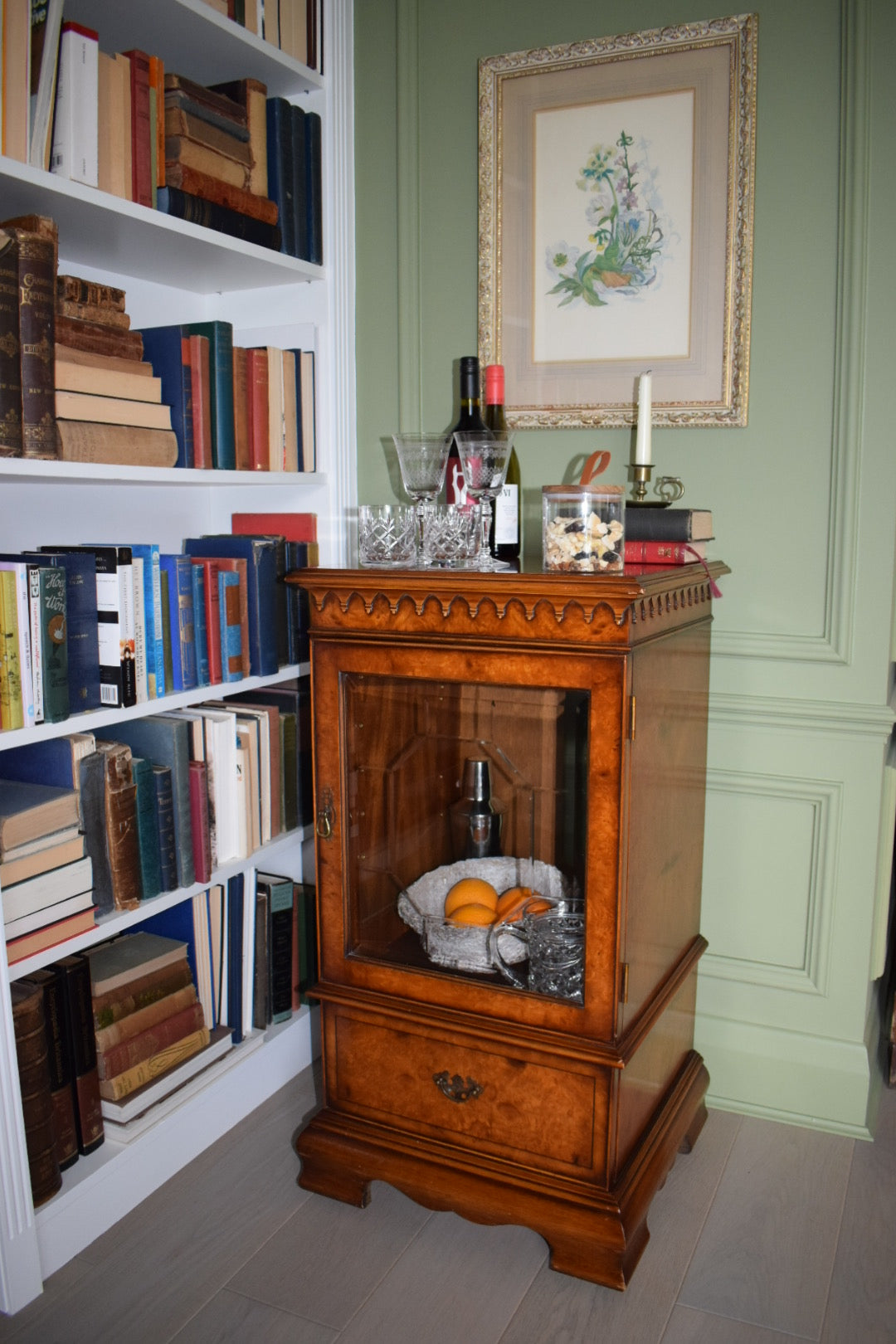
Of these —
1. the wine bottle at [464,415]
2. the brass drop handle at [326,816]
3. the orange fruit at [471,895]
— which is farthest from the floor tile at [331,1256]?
the wine bottle at [464,415]

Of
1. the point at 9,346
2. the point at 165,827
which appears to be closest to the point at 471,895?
the point at 165,827

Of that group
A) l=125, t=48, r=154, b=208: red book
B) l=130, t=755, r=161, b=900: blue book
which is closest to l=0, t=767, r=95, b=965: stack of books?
l=130, t=755, r=161, b=900: blue book

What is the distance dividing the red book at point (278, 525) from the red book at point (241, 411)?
0.21 meters

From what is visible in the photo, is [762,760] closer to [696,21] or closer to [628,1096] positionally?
[628,1096]

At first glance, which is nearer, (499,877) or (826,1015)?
(499,877)

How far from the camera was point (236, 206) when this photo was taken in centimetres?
186

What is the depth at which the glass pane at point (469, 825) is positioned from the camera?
1518 millimetres

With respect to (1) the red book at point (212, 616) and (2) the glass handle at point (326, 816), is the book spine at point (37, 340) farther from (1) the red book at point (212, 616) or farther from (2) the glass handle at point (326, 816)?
(2) the glass handle at point (326, 816)

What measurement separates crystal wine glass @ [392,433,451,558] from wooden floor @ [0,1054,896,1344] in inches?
43.1

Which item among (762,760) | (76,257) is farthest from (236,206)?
(762,760)

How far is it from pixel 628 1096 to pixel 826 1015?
61cm

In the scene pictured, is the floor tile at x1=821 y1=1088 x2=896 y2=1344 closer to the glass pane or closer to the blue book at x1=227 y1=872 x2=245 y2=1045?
the glass pane

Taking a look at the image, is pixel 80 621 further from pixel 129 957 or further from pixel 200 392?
pixel 129 957

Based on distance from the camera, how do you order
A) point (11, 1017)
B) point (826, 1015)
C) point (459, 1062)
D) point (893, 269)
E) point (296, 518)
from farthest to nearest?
point (296, 518) → point (826, 1015) → point (893, 269) → point (459, 1062) → point (11, 1017)
